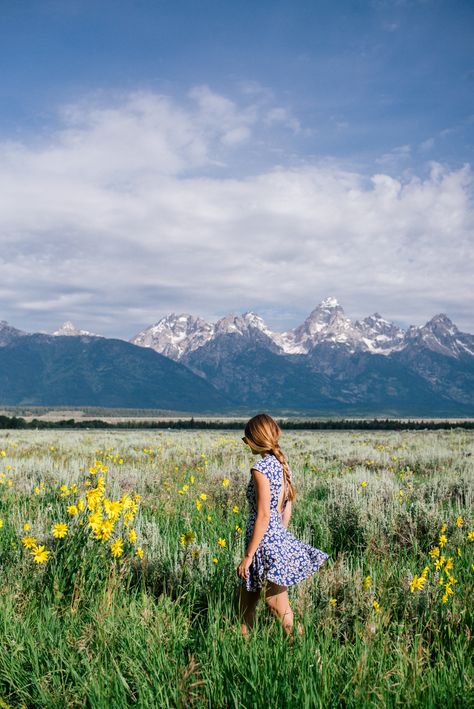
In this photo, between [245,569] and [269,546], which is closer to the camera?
[245,569]

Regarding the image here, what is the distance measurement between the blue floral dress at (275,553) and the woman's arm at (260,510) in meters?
0.05

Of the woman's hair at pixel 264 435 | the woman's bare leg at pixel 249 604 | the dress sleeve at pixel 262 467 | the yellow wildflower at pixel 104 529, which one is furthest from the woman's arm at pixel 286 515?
the yellow wildflower at pixel 104 529

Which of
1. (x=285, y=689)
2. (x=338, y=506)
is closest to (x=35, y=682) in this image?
(x=285, y=689)

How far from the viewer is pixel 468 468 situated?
1138 centimetres

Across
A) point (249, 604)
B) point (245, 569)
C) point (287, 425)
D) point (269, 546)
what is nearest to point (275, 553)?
point (269, 546)

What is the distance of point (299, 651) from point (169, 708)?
0.73 meters

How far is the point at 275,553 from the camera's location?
156 inches

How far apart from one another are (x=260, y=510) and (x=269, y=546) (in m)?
0.28

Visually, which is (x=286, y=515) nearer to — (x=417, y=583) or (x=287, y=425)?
(x=417, y=583)

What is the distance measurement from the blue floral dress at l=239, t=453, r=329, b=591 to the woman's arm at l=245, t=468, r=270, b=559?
53mm

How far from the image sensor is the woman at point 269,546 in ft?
12.7

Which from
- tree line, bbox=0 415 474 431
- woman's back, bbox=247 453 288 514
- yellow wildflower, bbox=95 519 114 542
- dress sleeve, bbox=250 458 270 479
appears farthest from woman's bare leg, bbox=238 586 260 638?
tree line, bbox=0 415 474 431

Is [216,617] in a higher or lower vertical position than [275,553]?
lower

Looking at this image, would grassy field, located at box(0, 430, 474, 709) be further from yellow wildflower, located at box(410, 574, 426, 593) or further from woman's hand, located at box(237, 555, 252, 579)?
woman's hand, located at box(237, 555, 252, 579)
